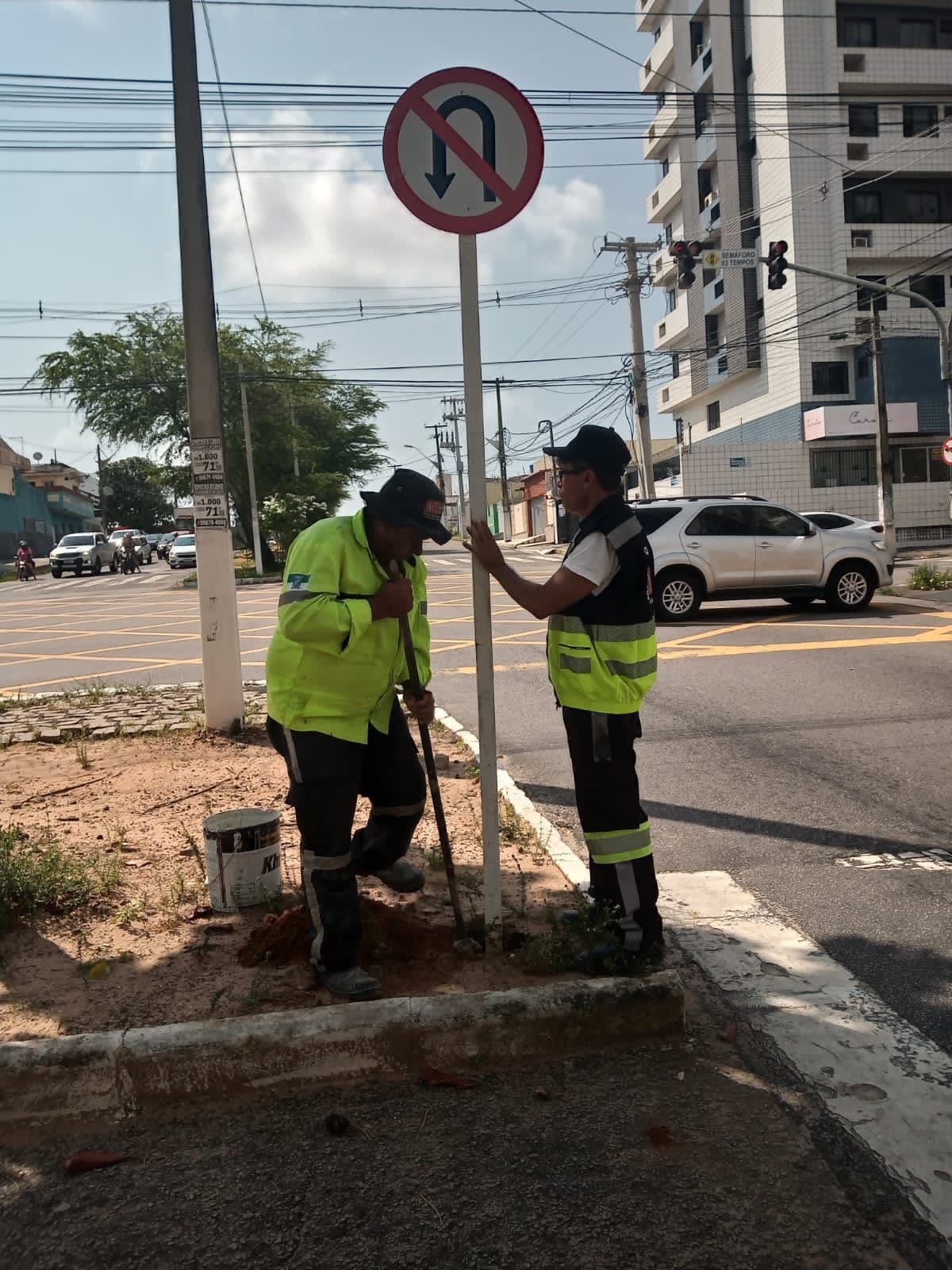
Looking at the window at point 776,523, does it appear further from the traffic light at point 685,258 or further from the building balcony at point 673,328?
the building balcony at point 673,328

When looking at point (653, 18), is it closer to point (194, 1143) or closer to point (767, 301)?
point (767, 301)

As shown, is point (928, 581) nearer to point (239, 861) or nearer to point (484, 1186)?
point (239, 861)

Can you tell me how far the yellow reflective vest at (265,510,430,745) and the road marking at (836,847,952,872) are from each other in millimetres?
2497

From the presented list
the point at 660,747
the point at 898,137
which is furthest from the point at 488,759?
the point at 898,137

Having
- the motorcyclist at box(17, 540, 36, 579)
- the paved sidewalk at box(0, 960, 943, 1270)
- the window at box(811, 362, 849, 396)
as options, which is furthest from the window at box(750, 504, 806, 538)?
the motorcyclist at box(17, 540, 36, 579)

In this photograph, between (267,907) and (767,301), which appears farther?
(767,301)

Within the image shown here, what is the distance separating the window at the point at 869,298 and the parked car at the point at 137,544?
106 ft

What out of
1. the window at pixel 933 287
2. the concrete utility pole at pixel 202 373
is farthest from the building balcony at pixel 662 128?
the concrete utility pole at pixel 202 373

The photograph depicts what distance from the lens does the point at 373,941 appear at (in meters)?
3.66

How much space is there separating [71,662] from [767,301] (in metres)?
34.0

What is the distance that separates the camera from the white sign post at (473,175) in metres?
3.43

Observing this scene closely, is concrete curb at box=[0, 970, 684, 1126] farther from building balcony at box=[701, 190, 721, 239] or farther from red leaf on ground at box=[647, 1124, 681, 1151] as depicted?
building balcony at box=[701, 190, 721, 239]

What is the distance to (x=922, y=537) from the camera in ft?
119

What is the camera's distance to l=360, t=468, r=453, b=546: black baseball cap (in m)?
3.32
